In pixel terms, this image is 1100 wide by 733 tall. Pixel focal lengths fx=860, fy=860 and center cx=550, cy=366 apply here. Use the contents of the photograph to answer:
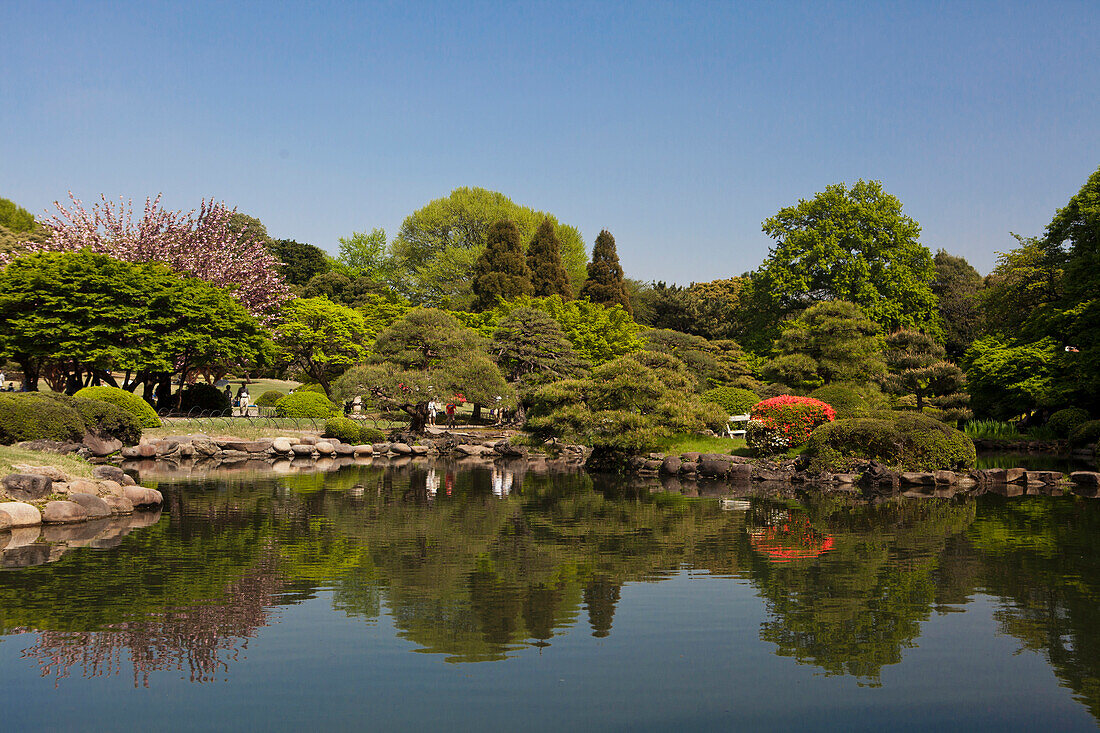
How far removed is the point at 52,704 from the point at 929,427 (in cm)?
2056

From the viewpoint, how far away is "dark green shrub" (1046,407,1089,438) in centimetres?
3073

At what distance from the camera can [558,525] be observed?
14188 mm

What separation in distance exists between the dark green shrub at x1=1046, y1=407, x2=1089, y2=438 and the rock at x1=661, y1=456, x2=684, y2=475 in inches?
629

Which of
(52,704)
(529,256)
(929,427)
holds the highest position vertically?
(529,256)

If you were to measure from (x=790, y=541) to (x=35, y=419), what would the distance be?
18.5 m

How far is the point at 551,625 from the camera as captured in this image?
8.10 meters

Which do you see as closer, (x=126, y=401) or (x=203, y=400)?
(x=126, y=401)

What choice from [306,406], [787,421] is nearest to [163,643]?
[787,421]

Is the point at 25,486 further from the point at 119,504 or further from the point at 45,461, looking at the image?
the point at 45,461

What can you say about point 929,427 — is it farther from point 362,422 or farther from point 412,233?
point 412,233

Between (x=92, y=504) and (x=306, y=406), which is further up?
(x=306, y=406)

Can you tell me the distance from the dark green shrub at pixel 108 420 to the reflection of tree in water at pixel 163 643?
18.6 m

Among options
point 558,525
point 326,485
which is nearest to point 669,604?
point 558,525

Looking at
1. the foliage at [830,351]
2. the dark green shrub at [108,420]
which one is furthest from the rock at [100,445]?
the foliage at [830,351]
